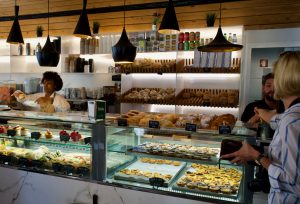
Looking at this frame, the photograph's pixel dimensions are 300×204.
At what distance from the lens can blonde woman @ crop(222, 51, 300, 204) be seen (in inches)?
44.6

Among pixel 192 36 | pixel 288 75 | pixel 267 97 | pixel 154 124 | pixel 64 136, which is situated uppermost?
pixel 192 36

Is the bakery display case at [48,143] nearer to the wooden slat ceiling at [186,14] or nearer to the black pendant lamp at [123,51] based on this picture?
the black pendant lamp at [123,51]

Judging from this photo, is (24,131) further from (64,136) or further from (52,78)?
(52,78)

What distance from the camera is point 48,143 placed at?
2.62m

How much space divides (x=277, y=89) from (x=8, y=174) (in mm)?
2366

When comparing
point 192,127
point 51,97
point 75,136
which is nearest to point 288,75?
point 192,127

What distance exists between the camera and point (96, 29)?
4.98 meters

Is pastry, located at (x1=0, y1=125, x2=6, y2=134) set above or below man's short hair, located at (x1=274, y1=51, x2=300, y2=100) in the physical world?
below

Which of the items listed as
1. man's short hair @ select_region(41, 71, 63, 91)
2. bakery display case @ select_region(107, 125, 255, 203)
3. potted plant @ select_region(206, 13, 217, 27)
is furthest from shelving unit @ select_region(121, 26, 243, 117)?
bakery display case @ select_region(107, 125, 255, 203)

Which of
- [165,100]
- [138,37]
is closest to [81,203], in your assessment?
[165,100]

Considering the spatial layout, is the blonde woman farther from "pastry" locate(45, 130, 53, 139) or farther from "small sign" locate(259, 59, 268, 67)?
"small sign" locate(259, 59, 268, 67)

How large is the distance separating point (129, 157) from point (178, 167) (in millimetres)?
432

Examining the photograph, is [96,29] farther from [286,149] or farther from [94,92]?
Result: [286,149]

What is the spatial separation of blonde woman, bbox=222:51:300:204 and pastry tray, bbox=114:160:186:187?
0.94 metres
